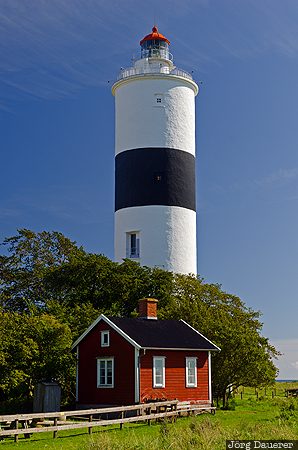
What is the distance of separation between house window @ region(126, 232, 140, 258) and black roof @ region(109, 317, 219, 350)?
8.92 metres

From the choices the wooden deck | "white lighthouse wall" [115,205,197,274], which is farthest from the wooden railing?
"white lighthouse wall" [115,205,197,274]

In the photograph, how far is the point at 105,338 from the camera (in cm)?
2581

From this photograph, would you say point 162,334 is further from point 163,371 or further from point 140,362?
point 140,362

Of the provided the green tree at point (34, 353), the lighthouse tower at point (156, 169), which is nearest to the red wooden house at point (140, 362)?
the green tree at point (34, 353)

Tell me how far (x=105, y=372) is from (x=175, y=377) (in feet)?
8.11

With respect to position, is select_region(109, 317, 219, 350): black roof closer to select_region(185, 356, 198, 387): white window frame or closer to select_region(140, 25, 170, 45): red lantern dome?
select_region(185, 356, 198, 387): white window frame

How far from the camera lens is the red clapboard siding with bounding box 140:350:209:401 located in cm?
2470

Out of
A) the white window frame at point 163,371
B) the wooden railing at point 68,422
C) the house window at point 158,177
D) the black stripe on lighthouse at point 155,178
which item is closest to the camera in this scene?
the wooden railing at point 68,422

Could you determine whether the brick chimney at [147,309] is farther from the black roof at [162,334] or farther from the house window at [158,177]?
the house window at [158,177]

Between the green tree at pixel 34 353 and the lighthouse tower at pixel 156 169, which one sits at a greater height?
the lighthouse tower at pixel 156 169

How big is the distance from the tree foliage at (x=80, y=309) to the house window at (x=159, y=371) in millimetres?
3469

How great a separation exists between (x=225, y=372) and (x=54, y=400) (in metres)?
8.02

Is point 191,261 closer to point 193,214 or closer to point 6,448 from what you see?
point 193,214

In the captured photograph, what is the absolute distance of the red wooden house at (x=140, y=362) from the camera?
24688mm
